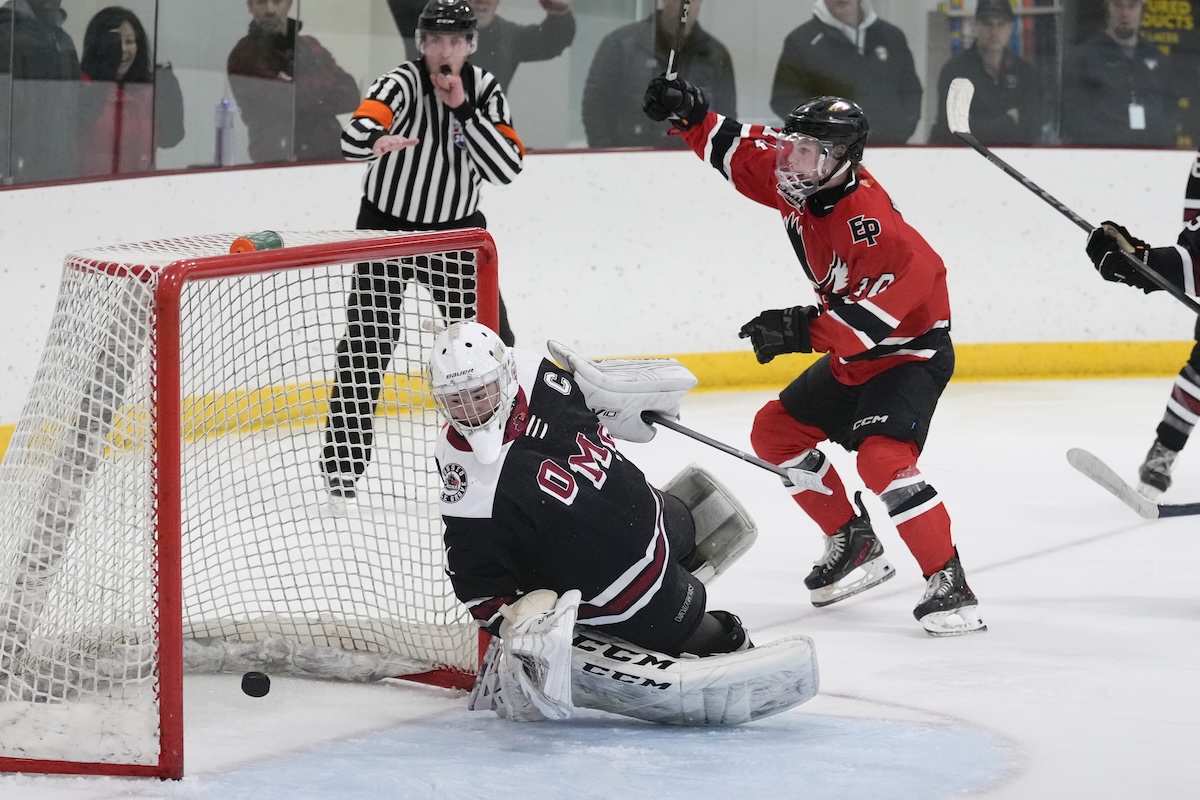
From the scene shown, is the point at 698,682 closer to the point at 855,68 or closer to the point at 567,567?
the point at 567,567

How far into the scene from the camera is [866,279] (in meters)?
3.14

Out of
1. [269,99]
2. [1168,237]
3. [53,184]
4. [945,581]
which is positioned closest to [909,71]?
[1168,237]

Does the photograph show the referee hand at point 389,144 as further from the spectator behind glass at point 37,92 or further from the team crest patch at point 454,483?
the team crest patch at point 454,483

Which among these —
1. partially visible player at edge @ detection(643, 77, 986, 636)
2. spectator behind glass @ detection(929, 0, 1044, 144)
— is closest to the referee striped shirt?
partially visible player at edge @ detection(643, 77, 986, 636)

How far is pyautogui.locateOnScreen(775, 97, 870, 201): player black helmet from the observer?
121 inches

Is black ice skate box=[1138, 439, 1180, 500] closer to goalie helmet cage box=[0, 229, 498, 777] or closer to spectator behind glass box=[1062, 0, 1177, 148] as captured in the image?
goalie helmet cage box=[0, 229, 498, 777]

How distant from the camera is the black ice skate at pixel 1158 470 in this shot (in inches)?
168

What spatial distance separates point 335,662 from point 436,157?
1729 millimetres

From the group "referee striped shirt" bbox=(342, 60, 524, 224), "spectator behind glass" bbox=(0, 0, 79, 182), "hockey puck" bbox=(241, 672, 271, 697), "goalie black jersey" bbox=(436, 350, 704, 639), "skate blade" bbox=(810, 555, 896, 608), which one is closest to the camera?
"goalie black jersey" bbox=(436, 350, 704, 639)

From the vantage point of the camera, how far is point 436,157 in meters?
4.23

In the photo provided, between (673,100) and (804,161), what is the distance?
0.46m

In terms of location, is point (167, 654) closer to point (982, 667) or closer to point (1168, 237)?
point (982, 667)

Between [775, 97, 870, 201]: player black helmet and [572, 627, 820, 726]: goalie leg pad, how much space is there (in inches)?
35.8

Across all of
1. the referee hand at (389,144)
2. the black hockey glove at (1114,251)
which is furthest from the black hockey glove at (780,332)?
the referee hand at (389,144)
